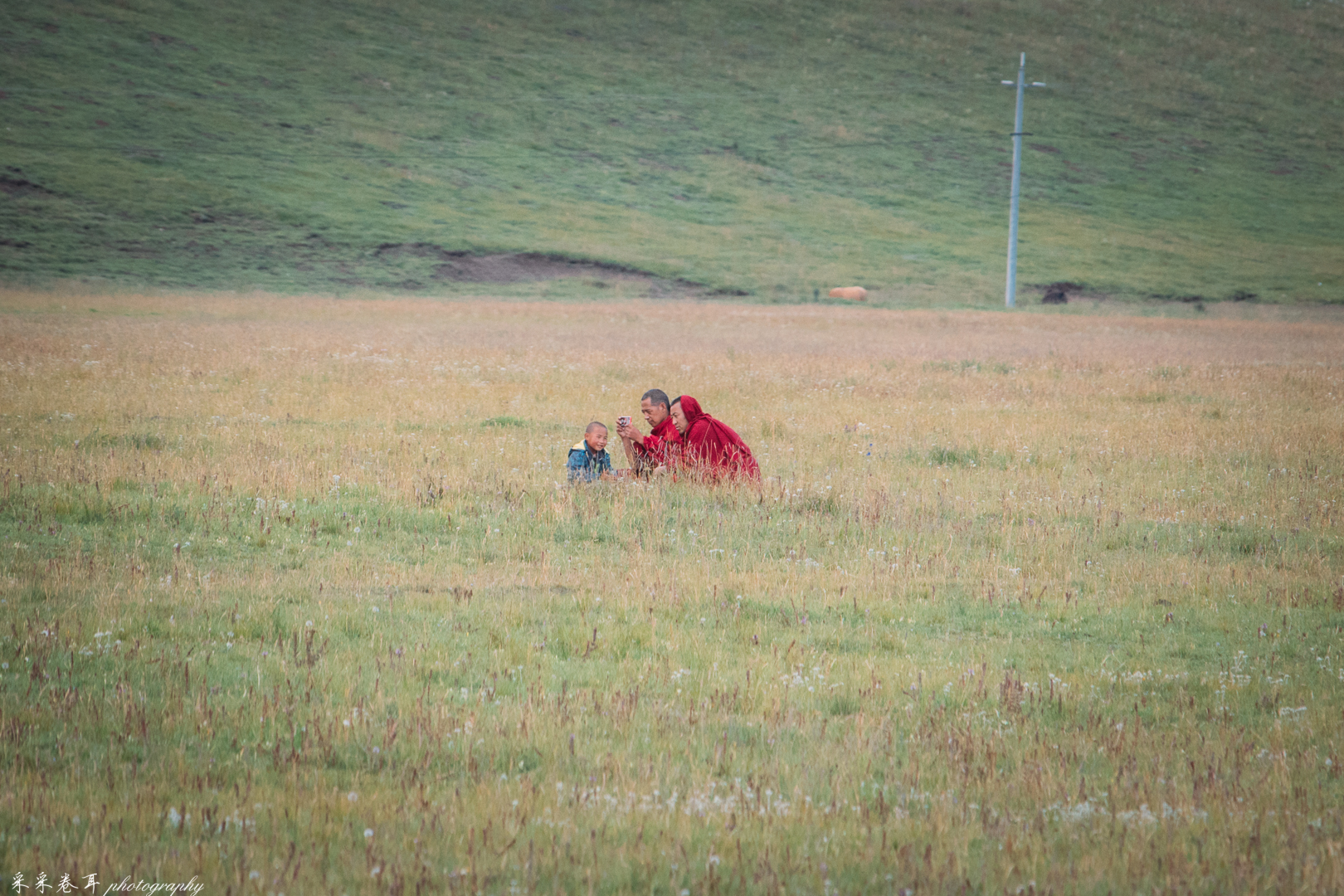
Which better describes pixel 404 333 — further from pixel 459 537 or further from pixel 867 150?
pixel 867 150

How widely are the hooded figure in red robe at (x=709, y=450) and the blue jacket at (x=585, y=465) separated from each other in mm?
918

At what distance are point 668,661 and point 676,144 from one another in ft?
286

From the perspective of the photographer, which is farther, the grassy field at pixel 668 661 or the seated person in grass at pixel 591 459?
the seated person in grass at pixel 591 459

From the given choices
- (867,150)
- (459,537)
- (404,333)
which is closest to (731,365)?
(404,333)

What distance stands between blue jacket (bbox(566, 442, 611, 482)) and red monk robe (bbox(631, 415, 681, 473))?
412 millimetres

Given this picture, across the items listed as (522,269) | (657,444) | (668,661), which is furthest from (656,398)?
(522,269)

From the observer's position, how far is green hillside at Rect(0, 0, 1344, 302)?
6425 cm

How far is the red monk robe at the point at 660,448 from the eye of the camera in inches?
486

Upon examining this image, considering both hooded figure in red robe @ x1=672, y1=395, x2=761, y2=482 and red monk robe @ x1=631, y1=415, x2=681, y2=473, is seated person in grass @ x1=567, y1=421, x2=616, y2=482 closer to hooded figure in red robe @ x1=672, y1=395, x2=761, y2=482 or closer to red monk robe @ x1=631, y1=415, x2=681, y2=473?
red monk robe @ x1=631, y1=415, x2=681, y2=473

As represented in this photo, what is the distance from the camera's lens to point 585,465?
12156mm

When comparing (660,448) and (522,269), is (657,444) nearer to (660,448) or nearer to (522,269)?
(660,448)

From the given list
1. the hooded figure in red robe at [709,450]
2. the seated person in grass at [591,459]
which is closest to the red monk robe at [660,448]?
the hooded figure in red robe at [709,450]

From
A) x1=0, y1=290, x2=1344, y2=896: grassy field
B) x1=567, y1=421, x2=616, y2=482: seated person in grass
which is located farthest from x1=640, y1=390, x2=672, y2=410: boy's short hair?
x1=0, y1=290, x2=1344, y2=896: grassy field

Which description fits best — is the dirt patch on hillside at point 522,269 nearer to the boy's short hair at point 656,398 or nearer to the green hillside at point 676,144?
the green hillside at point 676,144
